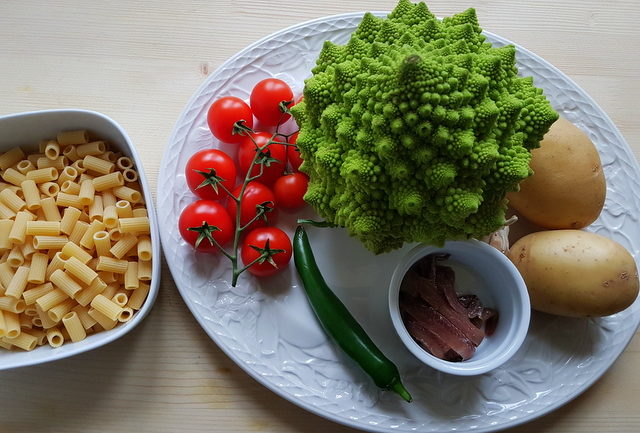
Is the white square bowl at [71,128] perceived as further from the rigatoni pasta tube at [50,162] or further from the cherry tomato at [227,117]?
the cherry tomato at [227,117]

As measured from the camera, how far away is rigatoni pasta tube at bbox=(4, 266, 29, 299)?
0.88 metres

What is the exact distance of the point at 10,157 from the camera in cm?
95

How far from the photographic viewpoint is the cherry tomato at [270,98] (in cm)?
95

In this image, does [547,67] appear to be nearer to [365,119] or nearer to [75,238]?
[365,119]

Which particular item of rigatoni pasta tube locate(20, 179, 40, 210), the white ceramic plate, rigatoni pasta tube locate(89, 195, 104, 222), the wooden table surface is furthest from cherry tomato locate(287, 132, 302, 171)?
rigatoni pasta tube locate(20, 179, 40, 210)

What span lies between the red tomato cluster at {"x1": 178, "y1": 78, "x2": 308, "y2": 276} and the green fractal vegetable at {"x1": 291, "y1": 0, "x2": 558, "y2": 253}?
0.13m

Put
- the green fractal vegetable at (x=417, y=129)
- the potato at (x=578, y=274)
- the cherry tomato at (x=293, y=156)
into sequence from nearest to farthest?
the green fractal vegetable at (x=417, y=129) → the potato at (x=578, y=274) → the cherry tomato at (x=293, y=156)

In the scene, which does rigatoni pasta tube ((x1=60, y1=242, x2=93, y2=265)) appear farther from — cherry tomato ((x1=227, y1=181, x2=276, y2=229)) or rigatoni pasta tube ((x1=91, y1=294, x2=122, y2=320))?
cherry tomato ((x1=227, y1=181, x2=276, y2=229))

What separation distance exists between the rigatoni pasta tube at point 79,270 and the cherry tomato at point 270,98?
0.40 meters

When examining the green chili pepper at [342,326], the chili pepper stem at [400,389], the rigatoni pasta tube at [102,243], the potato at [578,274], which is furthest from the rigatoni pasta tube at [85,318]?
the potato at [578,274]

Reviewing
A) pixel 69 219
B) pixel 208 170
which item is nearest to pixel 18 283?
pixel 69 219

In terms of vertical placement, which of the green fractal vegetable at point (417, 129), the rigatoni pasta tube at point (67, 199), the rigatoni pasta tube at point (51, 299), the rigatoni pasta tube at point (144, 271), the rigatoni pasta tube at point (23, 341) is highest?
the green fractal vegetable at point (417, 129)

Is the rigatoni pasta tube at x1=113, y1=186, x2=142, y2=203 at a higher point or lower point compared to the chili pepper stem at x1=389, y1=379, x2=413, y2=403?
higher

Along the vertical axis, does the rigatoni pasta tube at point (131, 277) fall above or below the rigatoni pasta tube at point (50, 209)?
below
